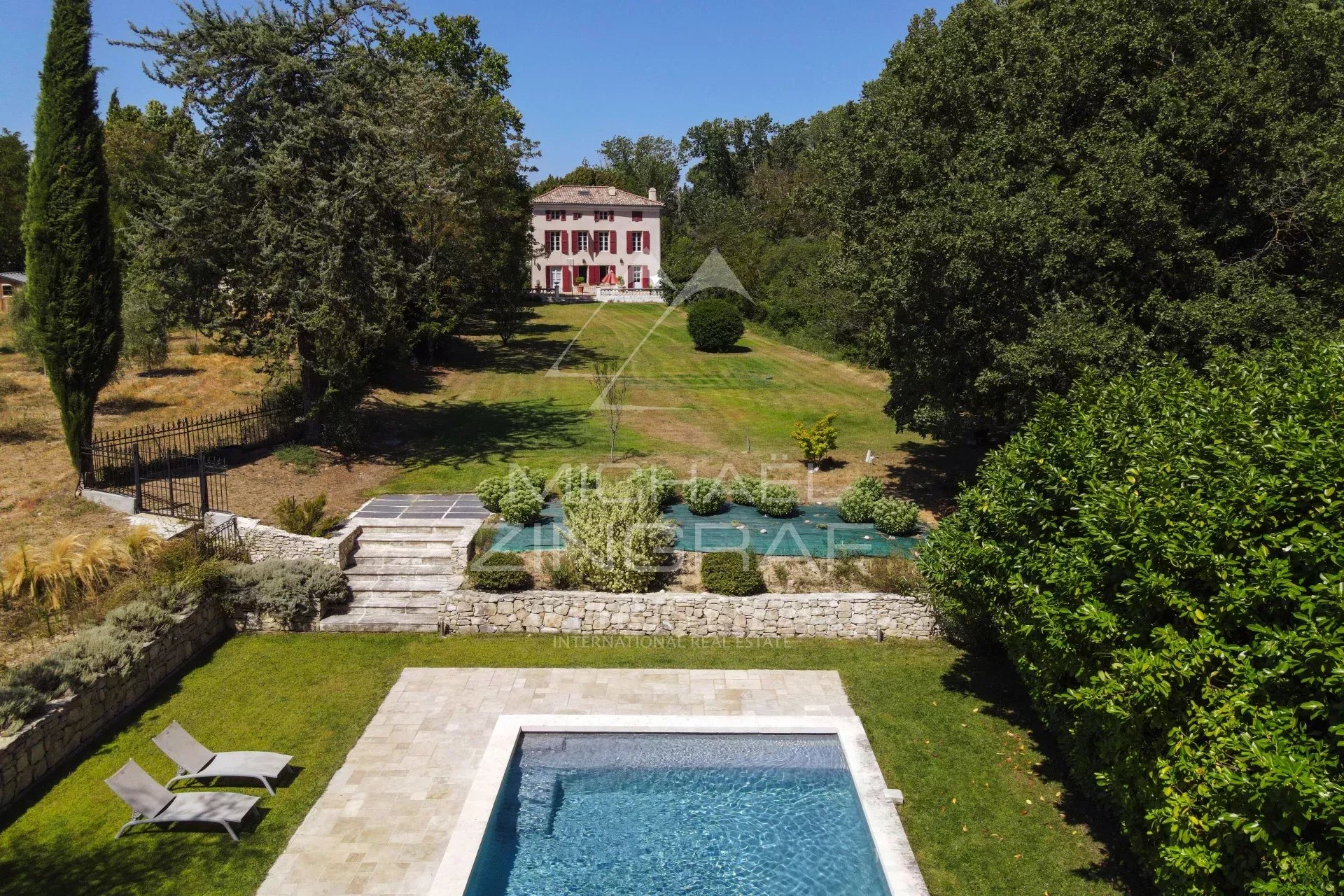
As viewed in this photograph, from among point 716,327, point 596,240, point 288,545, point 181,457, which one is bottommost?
point 288,545

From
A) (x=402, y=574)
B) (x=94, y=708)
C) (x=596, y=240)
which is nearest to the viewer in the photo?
(x=94, y=708)

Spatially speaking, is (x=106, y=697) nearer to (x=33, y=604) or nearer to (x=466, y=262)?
(x=33, y=604)

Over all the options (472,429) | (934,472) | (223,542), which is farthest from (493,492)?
(934,472)

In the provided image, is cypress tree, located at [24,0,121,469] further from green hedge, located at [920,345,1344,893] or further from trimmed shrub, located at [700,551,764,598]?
green hedge, located at [920,345,1344,893]

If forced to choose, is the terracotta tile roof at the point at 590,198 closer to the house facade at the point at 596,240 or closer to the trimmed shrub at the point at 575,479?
the house facade at the point at 596,240

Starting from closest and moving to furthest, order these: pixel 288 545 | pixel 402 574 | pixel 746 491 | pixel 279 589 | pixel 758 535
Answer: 1. pixel 279 589
2. pixel 288 545
3. pixel 402 574
4. pixel 758 535
5. pixel 746 491

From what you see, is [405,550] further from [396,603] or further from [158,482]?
[158,482]

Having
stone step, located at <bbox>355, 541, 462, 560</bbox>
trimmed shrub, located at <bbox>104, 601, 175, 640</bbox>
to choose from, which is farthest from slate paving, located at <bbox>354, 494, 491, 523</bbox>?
trimmed shrub, located at <bbox>104, 601, 175, 640</bbox>

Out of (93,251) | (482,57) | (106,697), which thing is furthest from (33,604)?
(482,57)
